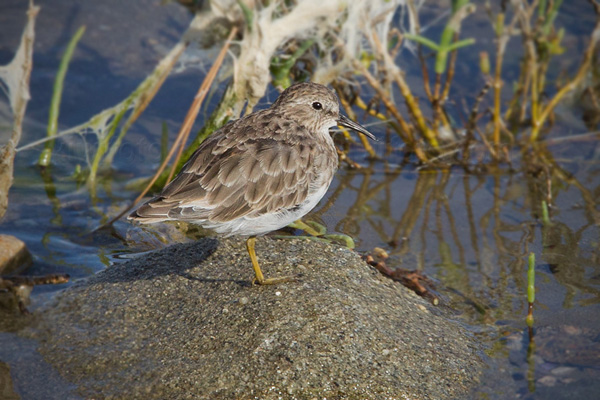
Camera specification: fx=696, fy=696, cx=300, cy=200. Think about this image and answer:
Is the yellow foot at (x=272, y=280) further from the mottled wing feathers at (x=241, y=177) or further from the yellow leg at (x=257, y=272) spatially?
the mottled wing feathers at (x=241, y=177)

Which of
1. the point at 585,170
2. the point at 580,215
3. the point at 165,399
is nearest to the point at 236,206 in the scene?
the point at 165,399

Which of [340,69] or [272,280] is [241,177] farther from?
[340,69]

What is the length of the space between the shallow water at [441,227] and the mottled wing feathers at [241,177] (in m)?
0.94

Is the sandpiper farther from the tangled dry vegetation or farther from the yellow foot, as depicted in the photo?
the tangled dry vegetation

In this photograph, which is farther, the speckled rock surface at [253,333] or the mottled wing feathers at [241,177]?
the mottled wing feathers at [241,177]

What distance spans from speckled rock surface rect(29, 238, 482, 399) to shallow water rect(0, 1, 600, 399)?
8.6 inches

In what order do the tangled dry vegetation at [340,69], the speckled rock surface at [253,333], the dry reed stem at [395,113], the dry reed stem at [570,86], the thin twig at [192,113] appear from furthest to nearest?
the dry reed stem at [570,86] < the dry reed stem at [395,113] < the tangled dry vegetation at [340,69] < the thin twig at [192,113] < the speckled rock surface at [253,333]

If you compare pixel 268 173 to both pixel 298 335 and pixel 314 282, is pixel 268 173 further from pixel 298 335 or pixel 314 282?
pixel 298 335

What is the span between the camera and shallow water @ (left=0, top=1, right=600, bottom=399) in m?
4.03

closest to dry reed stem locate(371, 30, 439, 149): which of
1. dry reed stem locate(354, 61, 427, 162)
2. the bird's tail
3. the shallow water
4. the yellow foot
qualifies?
dry reed stem locate(354, 61, 427, 162)

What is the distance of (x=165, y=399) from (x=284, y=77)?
307cm

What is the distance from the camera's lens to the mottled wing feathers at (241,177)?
4027mm

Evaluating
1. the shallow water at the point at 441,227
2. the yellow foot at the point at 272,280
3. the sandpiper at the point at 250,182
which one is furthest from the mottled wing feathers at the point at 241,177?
the shallow water at the point at 441,227

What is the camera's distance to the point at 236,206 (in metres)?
4.09
